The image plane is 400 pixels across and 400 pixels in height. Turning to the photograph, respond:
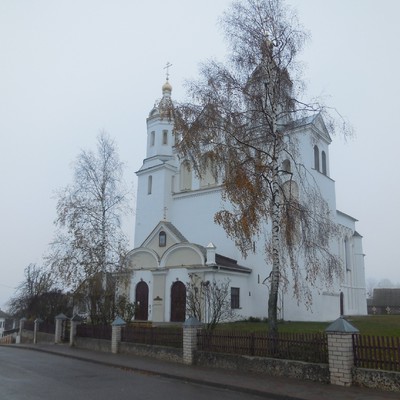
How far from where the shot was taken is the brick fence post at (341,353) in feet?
32.7

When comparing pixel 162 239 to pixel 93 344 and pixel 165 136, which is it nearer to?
pixel 93 344

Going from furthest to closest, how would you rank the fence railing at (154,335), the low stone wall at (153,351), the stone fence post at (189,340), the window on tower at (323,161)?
the window on tower at (323,161)
the fence railing at (154,335)
the low stone wall at (153,351)
the stone fence post at (189,340)

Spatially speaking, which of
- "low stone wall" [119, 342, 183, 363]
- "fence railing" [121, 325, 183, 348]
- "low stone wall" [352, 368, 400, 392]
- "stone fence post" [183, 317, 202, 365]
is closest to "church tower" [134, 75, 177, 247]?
"fence railing" [121, 325, 183, 348]

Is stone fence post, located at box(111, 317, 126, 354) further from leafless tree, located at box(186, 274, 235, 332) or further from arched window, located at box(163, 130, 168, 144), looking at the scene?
arched window, located at box(163, 130, 168, 144)

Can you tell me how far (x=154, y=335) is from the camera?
53.7 ft

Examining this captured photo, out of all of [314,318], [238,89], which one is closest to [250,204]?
[238,89]

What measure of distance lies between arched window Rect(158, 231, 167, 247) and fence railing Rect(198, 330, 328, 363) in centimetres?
1611

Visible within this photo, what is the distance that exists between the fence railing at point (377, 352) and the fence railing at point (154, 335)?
6.99m

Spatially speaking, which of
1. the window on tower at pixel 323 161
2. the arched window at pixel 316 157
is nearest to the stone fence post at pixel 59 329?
the arched window at pixel 316 157

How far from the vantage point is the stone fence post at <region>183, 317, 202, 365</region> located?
14086mm

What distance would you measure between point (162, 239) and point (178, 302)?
474cm

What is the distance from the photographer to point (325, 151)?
104 ft

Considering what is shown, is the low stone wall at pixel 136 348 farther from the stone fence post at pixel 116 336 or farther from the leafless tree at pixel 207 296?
the leafless tree at pixel 207 296

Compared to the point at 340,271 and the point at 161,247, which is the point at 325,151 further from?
the point at 340,271
